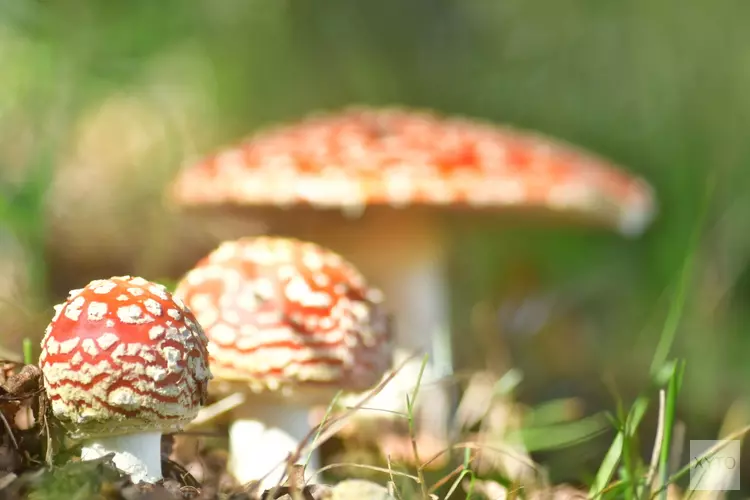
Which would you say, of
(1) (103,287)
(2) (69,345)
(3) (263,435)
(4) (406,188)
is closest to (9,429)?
(2) (69,345)

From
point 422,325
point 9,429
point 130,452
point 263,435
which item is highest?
point 9,429

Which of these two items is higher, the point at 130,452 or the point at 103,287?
the point at 103,287

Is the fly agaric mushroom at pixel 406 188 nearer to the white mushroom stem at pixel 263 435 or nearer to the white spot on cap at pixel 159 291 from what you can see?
the white mushroom stem at pixel 263 435

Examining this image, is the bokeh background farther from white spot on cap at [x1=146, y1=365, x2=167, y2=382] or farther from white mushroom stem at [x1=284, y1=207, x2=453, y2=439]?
white spot on cap at [x1=146, y1=365, x2=167, y2=382]

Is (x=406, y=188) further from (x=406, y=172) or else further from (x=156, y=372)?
(x=156, y=372)

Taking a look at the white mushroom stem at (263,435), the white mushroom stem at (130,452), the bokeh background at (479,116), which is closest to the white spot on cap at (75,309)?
the white mushroom stem at (130,452)

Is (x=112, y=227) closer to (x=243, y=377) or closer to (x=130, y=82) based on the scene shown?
(x=130, y=82)
